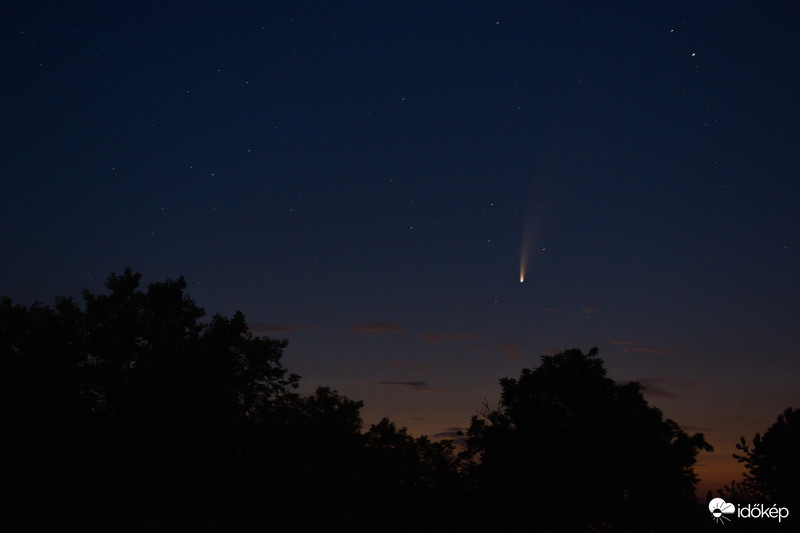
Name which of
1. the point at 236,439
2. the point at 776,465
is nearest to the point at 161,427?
the point at 236,439

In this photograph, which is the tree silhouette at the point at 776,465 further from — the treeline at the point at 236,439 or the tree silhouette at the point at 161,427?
the tree silhouette at the point at 161,427

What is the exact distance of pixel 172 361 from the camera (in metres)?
28.2

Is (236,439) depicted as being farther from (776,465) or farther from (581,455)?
(776,465)

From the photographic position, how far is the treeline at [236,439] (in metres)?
26.5

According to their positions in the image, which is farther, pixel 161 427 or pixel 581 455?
pixel 581 455

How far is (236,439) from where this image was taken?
28.1 m

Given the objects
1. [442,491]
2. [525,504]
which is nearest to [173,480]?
[525,504]

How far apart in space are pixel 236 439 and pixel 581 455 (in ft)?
54.3

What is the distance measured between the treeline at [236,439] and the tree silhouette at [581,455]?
0.07m

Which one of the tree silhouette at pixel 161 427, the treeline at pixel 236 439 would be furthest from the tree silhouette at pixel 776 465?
the tree silhouette at pixel 161 427

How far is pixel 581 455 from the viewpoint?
103 ft

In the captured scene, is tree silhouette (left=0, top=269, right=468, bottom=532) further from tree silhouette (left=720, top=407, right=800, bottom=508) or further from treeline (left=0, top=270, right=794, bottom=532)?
tree silhouette (left=720, top=407, right=800, bottom=508)

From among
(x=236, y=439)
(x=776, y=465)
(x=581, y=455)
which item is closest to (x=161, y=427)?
(x=236, y=439)

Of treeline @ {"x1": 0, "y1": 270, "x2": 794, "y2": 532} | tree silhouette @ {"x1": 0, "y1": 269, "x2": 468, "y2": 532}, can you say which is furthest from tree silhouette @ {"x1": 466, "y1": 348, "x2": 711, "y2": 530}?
tree silhouette @ {"x1": 0, "y1": 269, "x2": 468, "y2": 532}
